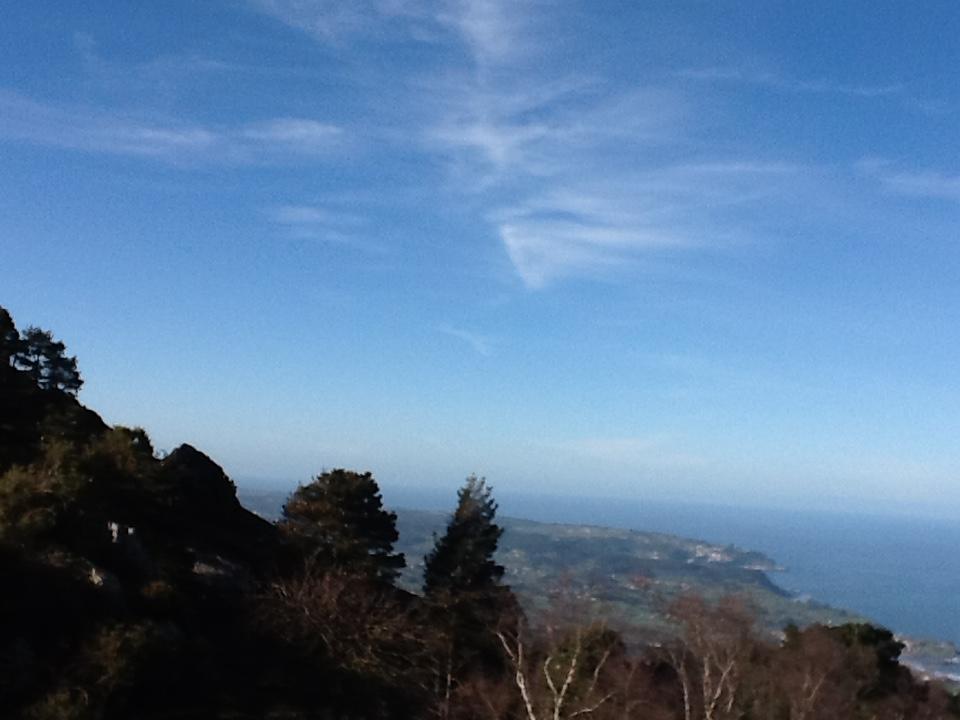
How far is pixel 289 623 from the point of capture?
2942 centimetres

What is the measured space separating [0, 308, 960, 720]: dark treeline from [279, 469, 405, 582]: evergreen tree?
11 centimetres

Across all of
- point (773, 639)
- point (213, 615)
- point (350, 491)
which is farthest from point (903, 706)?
point (213, 615)

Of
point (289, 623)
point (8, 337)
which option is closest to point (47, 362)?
point (8, 337)

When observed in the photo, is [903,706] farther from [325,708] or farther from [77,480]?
[77,480]

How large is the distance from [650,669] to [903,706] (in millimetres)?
15016

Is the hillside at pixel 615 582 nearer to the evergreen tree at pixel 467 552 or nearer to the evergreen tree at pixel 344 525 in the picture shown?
the evergreen tree at pixel 467 552

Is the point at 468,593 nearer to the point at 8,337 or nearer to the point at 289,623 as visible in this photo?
the point at 289,623

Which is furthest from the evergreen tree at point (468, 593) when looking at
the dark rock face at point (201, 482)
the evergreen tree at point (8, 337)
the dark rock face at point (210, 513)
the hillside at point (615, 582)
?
the evergreen tree at point (8, 337)

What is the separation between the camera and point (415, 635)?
32531 millimetres

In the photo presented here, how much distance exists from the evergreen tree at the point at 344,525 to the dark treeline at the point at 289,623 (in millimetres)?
114

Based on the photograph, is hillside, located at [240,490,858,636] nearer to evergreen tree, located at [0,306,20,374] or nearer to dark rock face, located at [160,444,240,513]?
dark rock face, located at [160,444,240,513]

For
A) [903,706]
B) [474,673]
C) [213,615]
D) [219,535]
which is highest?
[219,535]

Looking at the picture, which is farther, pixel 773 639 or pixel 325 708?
pixel 773 639

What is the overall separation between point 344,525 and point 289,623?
30.6 feet
